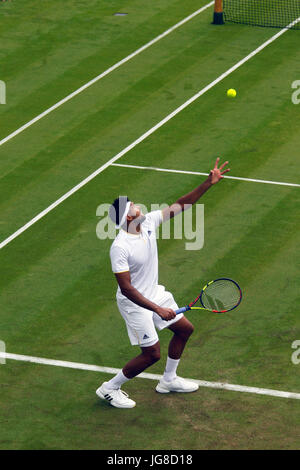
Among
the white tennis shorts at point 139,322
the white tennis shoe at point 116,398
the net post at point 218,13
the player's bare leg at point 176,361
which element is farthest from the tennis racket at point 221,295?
the net post at point 218,13

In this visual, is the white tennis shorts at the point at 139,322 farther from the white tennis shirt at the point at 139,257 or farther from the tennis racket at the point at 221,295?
the tennis racket at the point at 221,295

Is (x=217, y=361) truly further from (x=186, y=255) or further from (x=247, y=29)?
(x=247, y=29)

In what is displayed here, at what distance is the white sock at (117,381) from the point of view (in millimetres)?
11984

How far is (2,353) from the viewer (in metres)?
13.4

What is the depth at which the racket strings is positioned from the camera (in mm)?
12133

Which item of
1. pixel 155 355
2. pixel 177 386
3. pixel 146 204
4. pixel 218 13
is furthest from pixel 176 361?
pixel 218 13

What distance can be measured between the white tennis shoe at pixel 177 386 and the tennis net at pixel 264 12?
56.4 ft

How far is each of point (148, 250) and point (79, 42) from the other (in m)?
15.9

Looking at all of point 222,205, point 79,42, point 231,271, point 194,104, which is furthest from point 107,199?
point 79,42

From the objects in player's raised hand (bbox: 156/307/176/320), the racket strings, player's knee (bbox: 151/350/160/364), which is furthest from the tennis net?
player's raised hand (bbox: 156/307/176/320)

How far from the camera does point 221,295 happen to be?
479 inches

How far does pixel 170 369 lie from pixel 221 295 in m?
1.10

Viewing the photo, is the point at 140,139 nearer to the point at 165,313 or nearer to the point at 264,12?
the point at 264,12

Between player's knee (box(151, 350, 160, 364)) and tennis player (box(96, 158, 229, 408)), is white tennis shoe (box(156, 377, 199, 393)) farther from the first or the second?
player's knee (box(151, 350, 160, 364))
